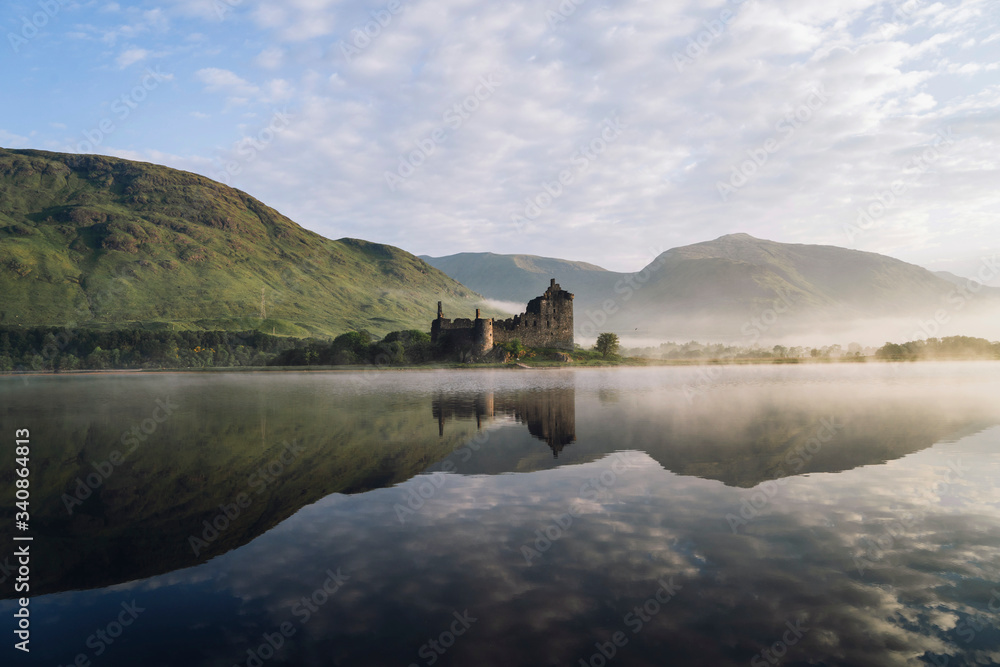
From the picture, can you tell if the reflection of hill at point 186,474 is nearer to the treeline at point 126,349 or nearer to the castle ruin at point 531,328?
the castle ruin at point 531,328

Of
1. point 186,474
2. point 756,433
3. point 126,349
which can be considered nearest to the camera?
point 186,474

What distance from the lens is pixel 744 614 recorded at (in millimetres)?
6711

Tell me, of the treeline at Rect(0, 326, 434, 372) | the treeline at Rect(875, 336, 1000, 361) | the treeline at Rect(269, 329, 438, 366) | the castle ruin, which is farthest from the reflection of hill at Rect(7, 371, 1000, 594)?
the treeline at Rect(875, 336, 1000, 361)

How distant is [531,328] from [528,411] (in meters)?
83.6

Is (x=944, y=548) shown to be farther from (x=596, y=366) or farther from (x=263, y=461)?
(x=596, y=366)

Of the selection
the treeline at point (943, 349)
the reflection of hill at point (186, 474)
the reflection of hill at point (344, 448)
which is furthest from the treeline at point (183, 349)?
the treeline at point (943, 349)

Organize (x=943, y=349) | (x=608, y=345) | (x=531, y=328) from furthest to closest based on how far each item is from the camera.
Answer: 1. (x=943, y=349)
2. (x=608, y=345)
3. (x=531, y=328)

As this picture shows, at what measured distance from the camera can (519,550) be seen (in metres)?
9.07

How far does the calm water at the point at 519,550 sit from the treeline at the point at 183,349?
9409 cm

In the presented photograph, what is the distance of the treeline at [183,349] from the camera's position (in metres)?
114

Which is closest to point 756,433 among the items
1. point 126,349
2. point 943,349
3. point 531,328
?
point 531,328

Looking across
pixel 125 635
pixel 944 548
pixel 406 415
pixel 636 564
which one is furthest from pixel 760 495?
pixel 406 415

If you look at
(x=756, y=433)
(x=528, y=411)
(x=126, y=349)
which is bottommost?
(x=528, y=411)

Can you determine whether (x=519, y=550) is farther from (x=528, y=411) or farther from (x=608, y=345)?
(x=608, y=345)
